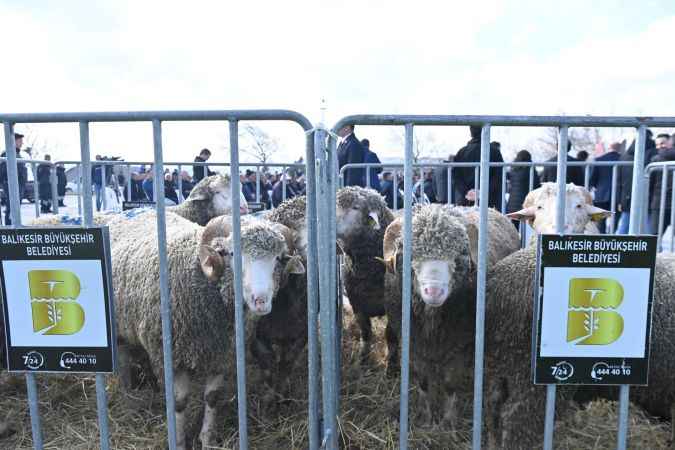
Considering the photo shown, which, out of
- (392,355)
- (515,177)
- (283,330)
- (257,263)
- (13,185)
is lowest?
(392,355)

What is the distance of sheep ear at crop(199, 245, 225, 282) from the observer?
266cm

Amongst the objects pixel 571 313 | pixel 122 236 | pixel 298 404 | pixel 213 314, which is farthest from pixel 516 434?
pixel 122 236

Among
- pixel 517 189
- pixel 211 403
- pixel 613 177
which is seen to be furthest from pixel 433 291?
pixel 517 189

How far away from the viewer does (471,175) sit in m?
7.06

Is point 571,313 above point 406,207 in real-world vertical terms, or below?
below

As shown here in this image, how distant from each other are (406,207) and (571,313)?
2.31 ft

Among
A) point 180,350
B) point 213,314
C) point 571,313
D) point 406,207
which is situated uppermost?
point 406,207

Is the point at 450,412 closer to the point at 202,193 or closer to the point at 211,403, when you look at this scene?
the point at 211,403

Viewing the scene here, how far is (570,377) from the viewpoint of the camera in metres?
1.89

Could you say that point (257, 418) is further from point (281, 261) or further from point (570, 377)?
point (570, 377)

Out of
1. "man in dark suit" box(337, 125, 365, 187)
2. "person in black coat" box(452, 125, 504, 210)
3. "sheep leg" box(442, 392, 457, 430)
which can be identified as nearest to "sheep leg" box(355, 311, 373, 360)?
"sheep leg" box(442, 392, 457, 430)

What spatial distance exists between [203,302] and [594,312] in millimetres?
1855

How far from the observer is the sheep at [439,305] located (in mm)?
2502

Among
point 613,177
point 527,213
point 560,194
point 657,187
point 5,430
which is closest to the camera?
point 560,194
